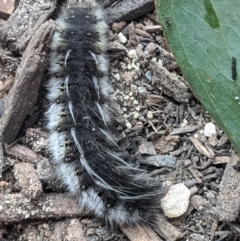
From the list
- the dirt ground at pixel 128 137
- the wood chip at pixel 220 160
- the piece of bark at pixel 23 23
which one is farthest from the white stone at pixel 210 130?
the piece of bark at pixel 23 23

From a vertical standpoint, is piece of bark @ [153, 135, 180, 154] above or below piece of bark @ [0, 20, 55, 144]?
below

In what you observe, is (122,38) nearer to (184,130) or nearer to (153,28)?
(153,28)

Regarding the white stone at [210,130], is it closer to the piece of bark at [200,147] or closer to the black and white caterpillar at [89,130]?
the piece of bark at [200,147]

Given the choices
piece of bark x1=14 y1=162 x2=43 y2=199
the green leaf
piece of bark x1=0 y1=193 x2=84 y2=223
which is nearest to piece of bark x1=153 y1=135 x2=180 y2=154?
piece of bark x1=0 y1=193 x2=84 y2=223

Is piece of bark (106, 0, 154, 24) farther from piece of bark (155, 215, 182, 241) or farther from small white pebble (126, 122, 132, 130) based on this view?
piece of bark (155, 215, 182, 241)

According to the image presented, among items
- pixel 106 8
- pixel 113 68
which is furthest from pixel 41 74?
pixel 106 8

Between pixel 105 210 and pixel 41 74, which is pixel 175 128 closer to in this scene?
pixel 105 210
